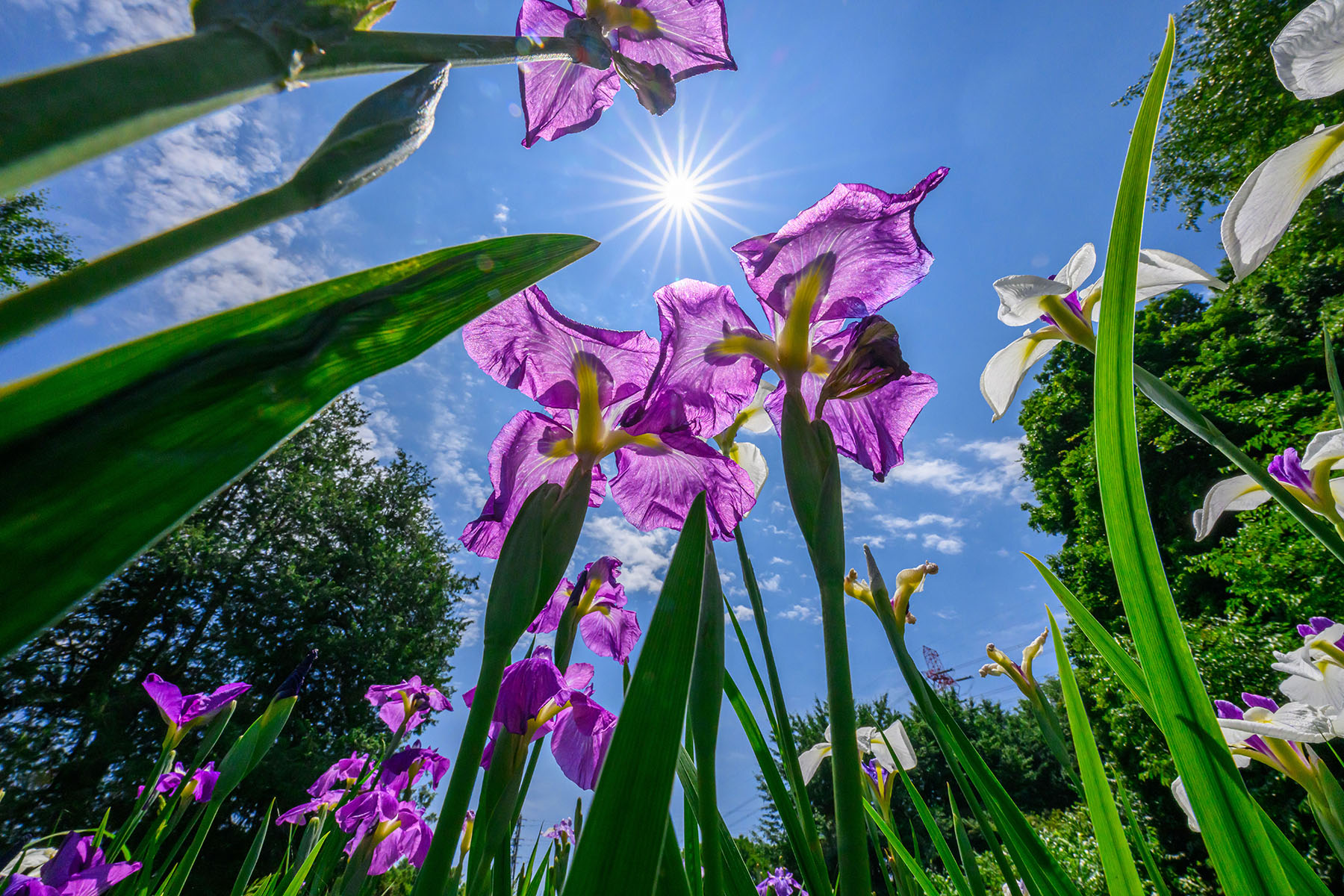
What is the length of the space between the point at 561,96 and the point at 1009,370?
3.17 ft

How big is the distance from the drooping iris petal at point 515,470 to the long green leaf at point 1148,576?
622 millimetres

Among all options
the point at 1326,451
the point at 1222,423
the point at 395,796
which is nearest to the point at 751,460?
→ the point at 1326,451

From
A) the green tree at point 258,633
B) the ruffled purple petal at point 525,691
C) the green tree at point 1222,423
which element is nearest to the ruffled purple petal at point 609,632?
the ruffled purple petal at point 525,691

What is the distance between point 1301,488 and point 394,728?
97.9 inches

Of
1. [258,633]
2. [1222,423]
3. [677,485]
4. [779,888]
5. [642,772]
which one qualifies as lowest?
[642,772]

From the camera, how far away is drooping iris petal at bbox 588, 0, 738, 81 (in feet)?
2.46

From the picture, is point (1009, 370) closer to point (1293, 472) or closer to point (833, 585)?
point (1293, 472)

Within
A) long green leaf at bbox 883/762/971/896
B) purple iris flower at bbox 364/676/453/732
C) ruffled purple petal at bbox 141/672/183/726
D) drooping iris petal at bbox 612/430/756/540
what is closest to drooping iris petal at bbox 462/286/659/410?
drooping iris petal at bbox 612/430/756/540

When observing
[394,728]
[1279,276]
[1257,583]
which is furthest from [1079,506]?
[394,728]

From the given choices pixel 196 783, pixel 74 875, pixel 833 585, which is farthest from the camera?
pixel 196 783

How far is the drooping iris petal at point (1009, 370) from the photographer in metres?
1.14

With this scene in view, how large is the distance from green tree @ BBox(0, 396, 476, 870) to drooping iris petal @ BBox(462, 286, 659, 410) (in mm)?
→ 9283

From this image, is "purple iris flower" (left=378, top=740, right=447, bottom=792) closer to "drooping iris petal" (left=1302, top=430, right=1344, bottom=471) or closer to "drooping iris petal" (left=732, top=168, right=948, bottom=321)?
"drooping iris petal" (left=732, top=168, right=948, bottom=321)

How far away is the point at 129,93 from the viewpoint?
23 cm
